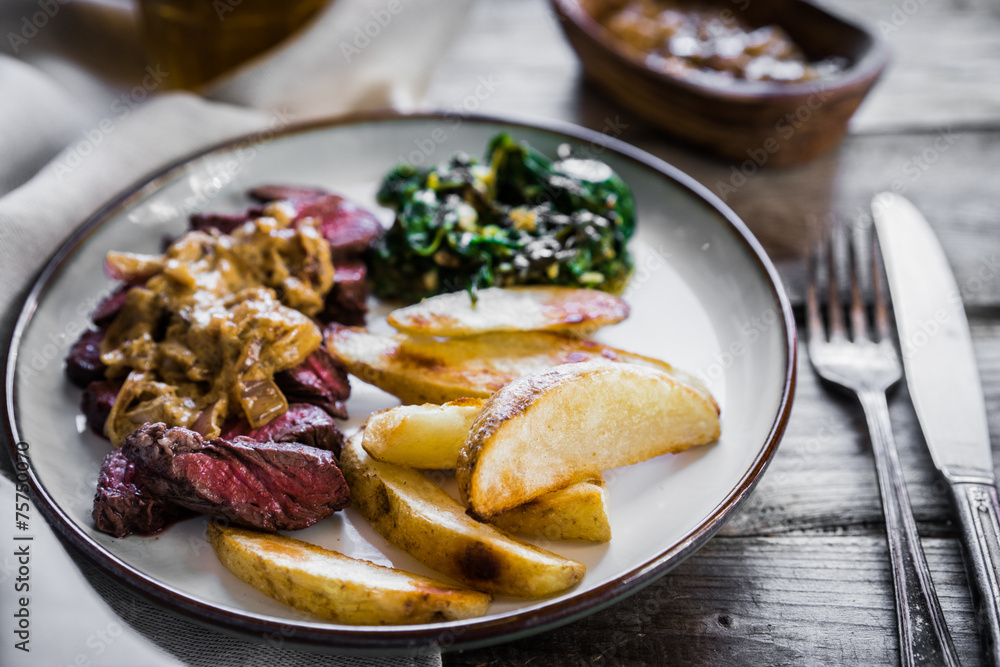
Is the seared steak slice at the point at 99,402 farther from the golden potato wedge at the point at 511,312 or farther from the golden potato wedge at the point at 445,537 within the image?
the golden potato wedge at the point at 511,312

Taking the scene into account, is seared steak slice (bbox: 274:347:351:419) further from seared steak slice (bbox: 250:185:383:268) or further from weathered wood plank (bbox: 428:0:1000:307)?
weathered wood plank (bbox: 428:0:1000:307)

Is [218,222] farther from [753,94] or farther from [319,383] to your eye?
[753,94]

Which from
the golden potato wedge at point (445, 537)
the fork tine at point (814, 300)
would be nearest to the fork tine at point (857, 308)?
the fork tine at point (814, 300)

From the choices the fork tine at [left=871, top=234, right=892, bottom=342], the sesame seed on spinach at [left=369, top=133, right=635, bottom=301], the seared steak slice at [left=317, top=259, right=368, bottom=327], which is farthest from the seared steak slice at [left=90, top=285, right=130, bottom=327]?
the fork tine at [left=871, top=234, right=892, bottom=342]

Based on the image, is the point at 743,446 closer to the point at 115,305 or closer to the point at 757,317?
the point at 757,317

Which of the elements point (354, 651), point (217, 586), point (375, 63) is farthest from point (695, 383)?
point (375, 63)

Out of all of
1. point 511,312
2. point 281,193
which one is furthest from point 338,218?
point 511,312
